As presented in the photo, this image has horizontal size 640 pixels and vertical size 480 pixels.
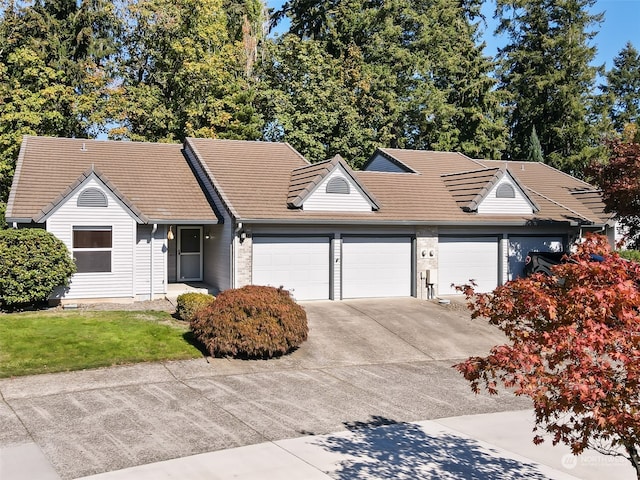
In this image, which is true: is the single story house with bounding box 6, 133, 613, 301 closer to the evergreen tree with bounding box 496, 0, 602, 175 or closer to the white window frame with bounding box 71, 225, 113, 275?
the white window frame with bounding box 71, 225, 113, 275

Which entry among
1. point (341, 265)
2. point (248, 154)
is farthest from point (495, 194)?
point (248, 154)

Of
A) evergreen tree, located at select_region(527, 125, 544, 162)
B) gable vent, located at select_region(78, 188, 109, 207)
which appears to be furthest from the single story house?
evergreen tree, located at select_region(527, 125, 544, 162)

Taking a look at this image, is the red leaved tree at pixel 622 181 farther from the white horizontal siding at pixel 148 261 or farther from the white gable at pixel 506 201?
the white horizontal siding at pixel 148 261

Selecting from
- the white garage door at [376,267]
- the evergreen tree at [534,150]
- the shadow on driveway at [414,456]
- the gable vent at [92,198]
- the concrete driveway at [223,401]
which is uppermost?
the evergreen tree at [534,150]

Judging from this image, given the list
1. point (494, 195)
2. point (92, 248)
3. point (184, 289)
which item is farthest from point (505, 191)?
point (92, 248)

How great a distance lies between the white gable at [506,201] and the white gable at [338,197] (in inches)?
199

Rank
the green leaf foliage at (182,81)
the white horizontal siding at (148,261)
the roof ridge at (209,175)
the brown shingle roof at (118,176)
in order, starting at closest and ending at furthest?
the brown shingle roof at (118,176) → the roof ridge at (209,175) → the white horizontal siding at (148,261) → the green leaf foliage at (182,81)

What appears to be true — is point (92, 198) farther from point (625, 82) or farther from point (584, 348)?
point (625, 82)

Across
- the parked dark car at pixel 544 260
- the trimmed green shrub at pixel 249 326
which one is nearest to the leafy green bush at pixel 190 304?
the trimmed green shrub at pixel 249 326

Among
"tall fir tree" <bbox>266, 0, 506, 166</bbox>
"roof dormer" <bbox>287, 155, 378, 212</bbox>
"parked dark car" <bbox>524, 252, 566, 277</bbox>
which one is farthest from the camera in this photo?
"tall fir tree" <bbox>266, 0, 506, 166</bbox>

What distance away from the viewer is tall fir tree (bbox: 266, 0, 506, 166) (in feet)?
123

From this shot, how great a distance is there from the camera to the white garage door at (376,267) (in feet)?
68.8

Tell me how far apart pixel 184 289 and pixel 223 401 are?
10.3 meters

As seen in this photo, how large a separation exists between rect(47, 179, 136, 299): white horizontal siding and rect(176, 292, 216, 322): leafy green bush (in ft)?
10.3
